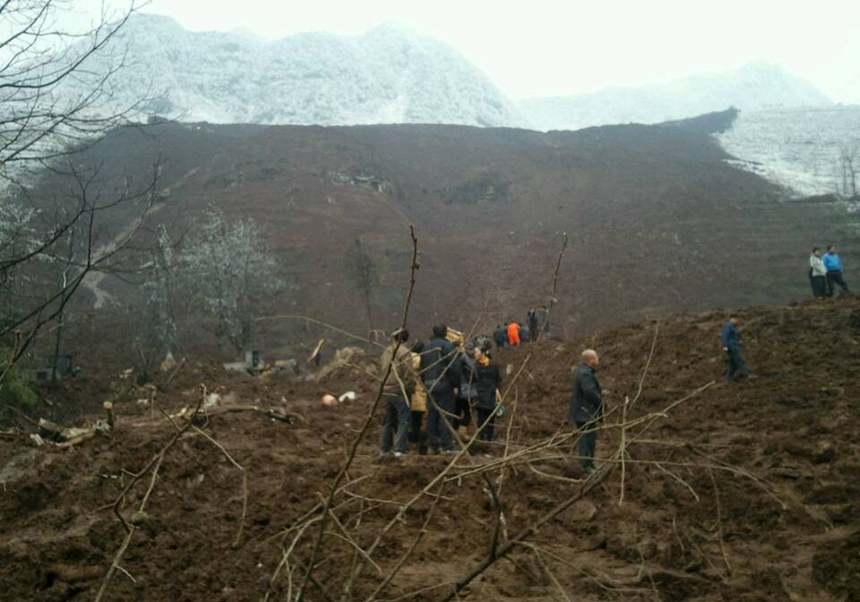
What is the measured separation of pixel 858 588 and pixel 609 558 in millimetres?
1700

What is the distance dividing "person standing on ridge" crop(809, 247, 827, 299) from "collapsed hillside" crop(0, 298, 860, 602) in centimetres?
628

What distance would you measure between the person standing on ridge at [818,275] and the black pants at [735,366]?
5.85 metres

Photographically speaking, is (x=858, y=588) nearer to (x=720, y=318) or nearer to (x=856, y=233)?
(x=720, y=318)

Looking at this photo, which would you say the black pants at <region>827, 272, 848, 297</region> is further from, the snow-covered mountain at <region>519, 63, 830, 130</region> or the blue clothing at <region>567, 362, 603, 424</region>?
the snow-covered mountain at <region>519, 63, 830, 130</region>

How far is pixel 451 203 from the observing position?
5366cm

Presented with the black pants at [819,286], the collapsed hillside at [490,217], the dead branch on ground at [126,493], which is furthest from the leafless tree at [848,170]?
the dead branch on ground at [126,493]

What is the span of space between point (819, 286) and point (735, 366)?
20.6 feet

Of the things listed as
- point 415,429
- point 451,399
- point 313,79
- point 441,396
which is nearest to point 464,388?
point 451,399

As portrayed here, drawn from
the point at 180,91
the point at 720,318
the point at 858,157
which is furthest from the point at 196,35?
the point at 720,318

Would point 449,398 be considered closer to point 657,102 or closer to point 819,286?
point 819,286

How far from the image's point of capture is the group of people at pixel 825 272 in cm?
1555

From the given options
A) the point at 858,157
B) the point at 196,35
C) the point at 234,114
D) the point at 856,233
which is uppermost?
the point at 196,35

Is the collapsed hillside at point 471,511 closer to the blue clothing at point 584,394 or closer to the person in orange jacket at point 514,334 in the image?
the blue clothing at point 584,394

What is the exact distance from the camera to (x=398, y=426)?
298 inches
